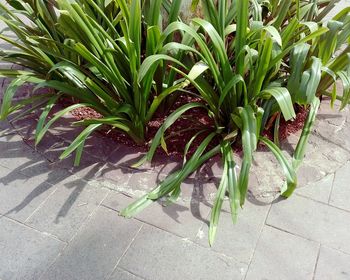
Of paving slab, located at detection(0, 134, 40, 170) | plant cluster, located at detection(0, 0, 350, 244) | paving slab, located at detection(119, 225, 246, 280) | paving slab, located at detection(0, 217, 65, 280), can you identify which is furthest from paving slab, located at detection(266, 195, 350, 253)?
paving slab, located at detection(0, 134, 40, 170)

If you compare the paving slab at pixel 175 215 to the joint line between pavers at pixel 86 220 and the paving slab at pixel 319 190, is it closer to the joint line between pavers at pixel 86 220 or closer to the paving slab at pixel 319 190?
the joint line between pavers at pixel 86 220

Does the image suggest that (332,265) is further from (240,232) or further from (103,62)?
(103,62)

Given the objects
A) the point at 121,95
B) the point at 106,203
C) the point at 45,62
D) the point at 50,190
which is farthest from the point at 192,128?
the point at 45,62

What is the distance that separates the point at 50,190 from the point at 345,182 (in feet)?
5.39

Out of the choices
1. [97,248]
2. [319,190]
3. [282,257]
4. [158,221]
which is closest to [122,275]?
[97,248]

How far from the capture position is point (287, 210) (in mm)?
1864

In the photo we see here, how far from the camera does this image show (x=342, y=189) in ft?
6.44

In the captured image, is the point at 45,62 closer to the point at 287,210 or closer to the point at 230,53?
the point at 230,53

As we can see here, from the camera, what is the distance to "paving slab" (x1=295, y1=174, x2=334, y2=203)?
192 centimetres

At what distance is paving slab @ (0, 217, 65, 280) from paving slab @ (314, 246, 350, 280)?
121 centimetres

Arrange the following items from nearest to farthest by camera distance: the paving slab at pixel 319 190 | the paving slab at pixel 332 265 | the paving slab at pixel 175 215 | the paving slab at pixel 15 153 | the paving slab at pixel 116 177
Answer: the paving slab at pixel 332 265, the paving slab at pixel 175 215, the paving slab at pixel 319 190, the paving slab at pixel 116 177, the paving slab at pixel 15 153

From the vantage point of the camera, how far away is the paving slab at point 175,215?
180 cm

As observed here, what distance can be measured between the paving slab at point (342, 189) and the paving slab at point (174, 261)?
0.66 meters

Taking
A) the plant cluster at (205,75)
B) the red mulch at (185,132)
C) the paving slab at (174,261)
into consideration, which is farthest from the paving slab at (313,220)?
the red mulch at (185,132)
